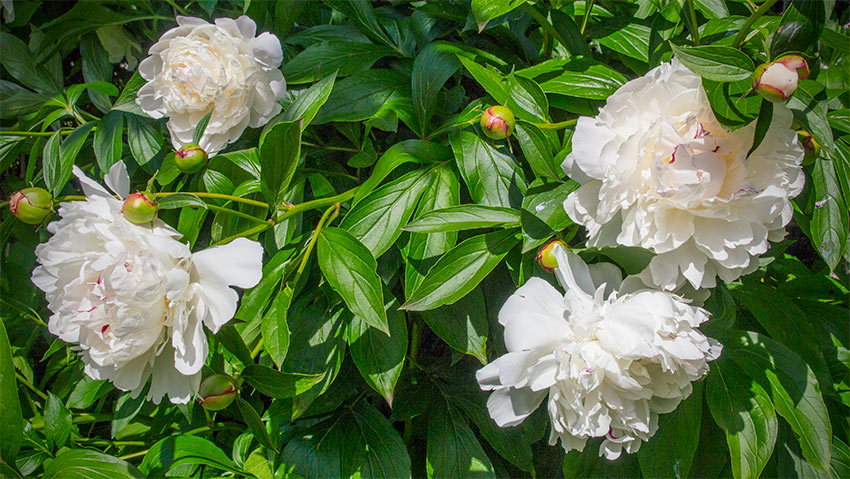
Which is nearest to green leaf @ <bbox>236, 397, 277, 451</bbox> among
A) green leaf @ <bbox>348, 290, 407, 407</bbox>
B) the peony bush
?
the peony bush

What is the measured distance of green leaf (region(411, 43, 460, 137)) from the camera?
99cm

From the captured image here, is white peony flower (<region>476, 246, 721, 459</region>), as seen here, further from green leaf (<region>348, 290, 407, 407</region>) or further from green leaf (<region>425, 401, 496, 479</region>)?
green leaf (<region>425, 401, 496, 479</region>)

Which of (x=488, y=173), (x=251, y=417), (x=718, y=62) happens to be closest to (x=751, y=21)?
(x=718, y=62)

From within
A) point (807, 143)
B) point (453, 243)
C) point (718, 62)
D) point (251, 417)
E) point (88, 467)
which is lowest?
point (88, 467)

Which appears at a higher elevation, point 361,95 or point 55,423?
point 361,95

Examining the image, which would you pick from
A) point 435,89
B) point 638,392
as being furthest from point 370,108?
point 638,392

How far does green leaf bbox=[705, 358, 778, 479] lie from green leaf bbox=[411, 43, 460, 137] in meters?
0.59

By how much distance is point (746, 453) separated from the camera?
0.80 metres

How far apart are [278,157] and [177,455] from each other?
1.71ft

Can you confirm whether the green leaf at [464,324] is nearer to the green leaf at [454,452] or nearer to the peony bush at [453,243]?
the peony bush at [453,243]

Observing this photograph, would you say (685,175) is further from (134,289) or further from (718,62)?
(134,289)

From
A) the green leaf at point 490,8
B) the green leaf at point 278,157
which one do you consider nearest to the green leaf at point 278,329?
the green leaf at point 278,157

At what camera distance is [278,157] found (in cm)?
82

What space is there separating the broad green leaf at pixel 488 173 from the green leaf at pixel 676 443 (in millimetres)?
393
